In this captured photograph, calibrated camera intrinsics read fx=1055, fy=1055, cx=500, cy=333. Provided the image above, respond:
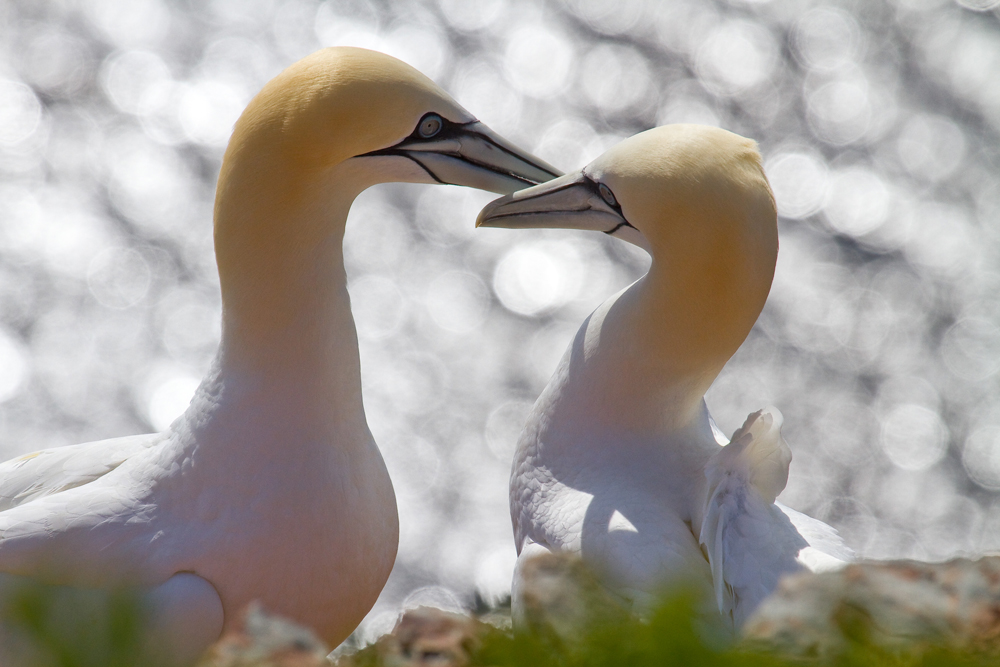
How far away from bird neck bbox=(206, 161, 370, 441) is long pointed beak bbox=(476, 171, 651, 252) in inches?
27.8

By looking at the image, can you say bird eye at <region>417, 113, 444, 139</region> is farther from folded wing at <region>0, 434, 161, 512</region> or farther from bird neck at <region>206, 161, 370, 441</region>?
folded wing at <region>0, 434, 161, 512</region>

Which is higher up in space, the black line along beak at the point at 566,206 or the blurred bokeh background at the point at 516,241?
the black line along beak at the point at 566,206

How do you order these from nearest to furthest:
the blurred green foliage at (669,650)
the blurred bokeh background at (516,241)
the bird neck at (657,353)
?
1. the blurred green foliage at (669,650)
2. the bird neck at (657,353)
3. the blurred bokeh background at (516,241)

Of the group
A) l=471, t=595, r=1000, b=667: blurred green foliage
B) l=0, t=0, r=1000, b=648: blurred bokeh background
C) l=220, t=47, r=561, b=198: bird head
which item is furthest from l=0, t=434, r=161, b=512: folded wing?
l=0, t=0, r=1000, b=648: blurred bokeh background

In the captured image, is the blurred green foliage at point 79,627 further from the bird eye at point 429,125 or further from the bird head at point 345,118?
the bird eye at point 429,125

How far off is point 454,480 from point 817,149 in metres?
6.58

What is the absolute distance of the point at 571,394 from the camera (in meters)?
3.64

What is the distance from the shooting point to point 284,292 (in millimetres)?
3113

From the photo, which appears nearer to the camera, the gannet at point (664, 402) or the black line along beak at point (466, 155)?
the gannet at point (664, 402)

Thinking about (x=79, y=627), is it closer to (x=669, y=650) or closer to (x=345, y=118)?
(x=669, y=650)

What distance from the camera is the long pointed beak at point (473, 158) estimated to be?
10.7 feet

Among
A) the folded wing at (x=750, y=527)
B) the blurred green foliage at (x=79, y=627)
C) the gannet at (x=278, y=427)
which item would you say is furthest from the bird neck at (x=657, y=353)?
the blurred green foliage at (x=79, y=627)

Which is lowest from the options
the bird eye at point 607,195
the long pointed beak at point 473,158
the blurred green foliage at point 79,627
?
the bird eye at point 607,195

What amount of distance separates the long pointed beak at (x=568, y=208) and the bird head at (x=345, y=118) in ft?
1.72
